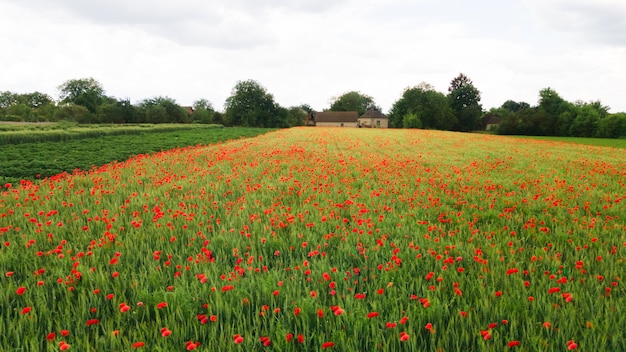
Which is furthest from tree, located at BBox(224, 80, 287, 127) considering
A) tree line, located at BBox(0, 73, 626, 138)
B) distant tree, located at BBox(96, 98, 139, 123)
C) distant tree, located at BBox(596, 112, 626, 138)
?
distant tree, located at BBox(596, 112, 626, 138)

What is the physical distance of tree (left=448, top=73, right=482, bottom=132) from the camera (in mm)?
90875

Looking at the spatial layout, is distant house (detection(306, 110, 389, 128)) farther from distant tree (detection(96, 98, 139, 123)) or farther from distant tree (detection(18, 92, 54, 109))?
distant tree (detection(18, 92, 54, 109))

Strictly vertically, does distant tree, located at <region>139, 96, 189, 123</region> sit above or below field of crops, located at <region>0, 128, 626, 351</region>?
above

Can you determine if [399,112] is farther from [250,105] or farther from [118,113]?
[118,113]

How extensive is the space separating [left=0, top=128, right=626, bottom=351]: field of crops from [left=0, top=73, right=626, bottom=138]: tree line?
73619mm

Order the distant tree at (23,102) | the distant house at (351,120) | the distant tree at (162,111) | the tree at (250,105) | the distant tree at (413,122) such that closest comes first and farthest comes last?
the distant tree at (162,111) → the distant tree at (413,122) → the tree at (250,105) → the distant tree at (23,102) → the distant house at (351,120)

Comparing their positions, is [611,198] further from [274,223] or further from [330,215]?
[274,223]

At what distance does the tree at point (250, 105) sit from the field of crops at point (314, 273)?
84.0 meters

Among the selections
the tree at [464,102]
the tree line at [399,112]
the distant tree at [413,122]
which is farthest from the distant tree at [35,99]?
the tree at [464,102]

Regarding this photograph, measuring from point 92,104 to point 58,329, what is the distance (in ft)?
386

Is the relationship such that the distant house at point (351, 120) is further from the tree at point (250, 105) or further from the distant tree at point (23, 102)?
the distant tree at point (23, 102)

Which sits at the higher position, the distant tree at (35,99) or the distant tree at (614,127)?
the distant tree at (35,99)

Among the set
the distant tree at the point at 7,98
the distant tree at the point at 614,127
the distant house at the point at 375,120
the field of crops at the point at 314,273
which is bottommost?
the field of crops at the point at 314,273

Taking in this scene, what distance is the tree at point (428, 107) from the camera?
86.3 m
